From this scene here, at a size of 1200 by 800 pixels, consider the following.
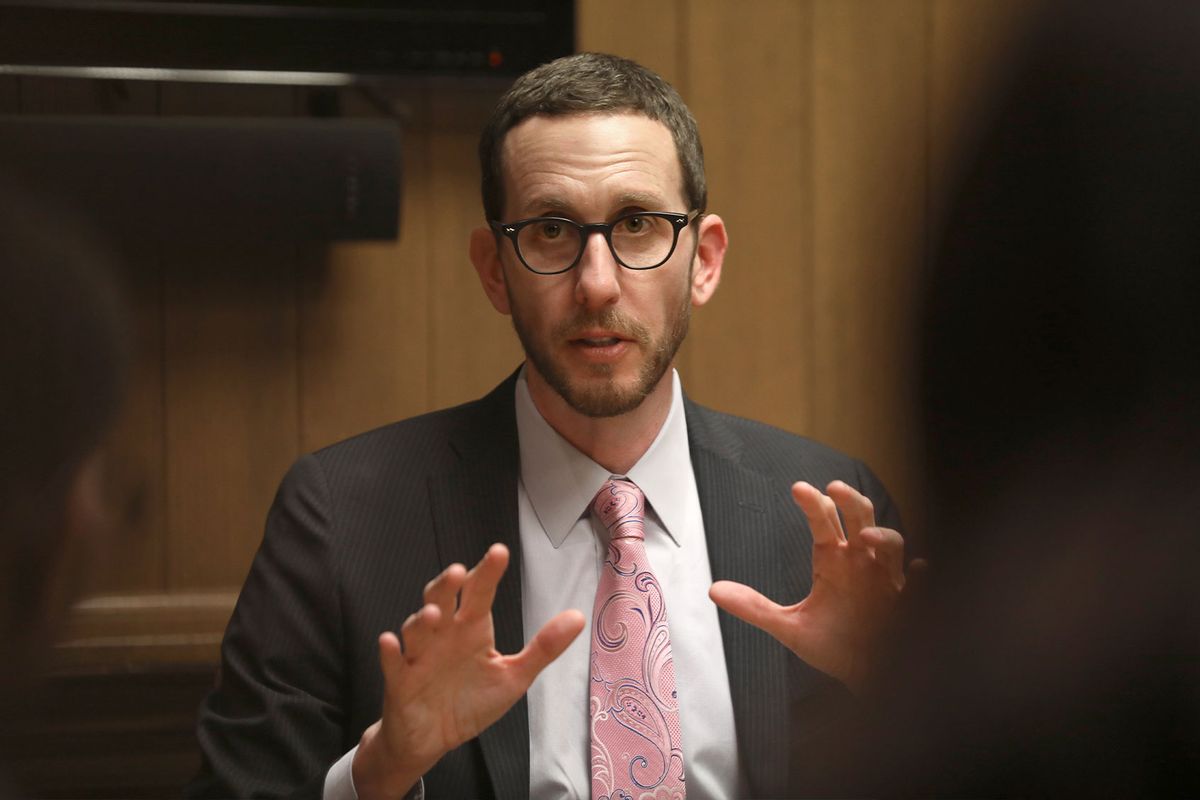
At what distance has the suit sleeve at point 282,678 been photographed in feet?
3.24

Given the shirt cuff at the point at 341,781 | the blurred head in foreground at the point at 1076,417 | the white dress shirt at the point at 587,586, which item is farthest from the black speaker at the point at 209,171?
the blurred head in foreground at the point at 1076,417

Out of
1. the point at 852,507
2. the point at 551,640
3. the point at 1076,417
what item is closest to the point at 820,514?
the point at 852,507

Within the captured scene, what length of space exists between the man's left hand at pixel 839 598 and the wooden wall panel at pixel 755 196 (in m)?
0.66

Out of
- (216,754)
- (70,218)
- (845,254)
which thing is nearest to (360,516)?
(216,754)

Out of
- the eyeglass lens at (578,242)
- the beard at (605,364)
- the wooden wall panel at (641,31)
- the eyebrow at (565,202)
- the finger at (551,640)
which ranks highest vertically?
the wooden wall panel at (641,31)

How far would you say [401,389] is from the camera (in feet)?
4.87

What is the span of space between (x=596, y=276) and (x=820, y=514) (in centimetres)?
29

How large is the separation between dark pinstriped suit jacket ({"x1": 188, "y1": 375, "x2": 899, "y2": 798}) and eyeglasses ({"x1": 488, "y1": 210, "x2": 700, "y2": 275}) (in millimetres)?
156

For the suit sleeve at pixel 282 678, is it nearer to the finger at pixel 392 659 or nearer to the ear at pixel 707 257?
the finger at pixel 392 659

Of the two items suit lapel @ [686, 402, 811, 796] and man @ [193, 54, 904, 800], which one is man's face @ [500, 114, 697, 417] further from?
suit lapel @ [686, 402, 811, 796]

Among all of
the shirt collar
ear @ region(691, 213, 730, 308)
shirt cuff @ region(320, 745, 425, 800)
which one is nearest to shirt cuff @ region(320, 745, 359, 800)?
shirt cuff @ region(320, 745, 425, 800)

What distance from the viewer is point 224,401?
57.2 inches

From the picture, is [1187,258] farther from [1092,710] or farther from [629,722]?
[629,722]

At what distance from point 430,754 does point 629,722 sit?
19 centimetres
